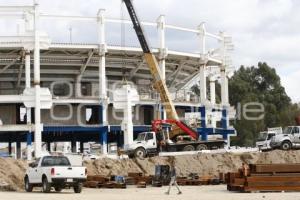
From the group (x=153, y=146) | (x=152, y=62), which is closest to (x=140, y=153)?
(x=153, y=146)

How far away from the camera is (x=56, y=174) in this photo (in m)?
26.6

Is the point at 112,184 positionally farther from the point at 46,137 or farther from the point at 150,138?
the point at 46,137

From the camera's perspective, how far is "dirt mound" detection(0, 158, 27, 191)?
1292 inches

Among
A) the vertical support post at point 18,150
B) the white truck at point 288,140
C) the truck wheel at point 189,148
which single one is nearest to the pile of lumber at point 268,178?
the truck wheel at point 189,148

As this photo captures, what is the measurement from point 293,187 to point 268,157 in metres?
17.9

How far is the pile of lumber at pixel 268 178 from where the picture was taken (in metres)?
28.6

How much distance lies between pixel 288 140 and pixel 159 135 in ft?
32.0

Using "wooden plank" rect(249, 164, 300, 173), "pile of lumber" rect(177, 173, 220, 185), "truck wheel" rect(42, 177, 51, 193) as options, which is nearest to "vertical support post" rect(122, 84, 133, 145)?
"pile of lumber" rect(177, 173, 220, 185)

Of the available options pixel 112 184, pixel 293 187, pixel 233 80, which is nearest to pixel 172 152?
pixel 112 184

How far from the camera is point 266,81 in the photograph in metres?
110

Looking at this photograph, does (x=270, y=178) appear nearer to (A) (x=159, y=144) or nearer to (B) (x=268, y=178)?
(B) (x=268, y=178)

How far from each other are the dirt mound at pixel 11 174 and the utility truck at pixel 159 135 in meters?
10.7

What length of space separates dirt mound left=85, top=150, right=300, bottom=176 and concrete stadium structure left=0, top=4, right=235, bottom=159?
11.0 meters

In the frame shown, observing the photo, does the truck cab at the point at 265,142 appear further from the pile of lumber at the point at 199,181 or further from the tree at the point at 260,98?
the tree at the point at 260,98
